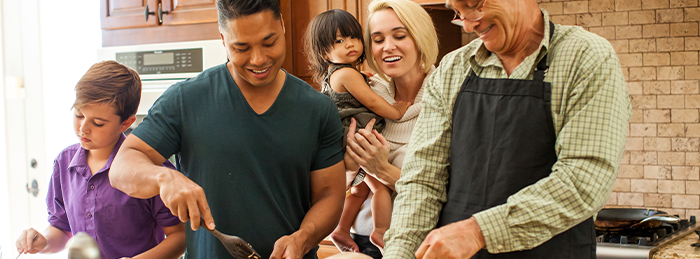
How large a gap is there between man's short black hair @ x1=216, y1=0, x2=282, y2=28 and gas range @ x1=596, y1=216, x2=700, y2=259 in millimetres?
1151

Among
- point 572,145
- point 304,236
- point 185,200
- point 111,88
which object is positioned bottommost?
point 304,236

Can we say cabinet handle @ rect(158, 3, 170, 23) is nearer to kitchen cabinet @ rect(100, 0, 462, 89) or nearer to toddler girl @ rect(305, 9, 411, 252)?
kitchen cabinet @ rect(100, 0, 462, 89)

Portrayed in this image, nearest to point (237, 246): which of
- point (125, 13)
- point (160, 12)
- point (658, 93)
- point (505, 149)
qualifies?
point (505, 149)

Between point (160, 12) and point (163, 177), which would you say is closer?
point (163, 177)

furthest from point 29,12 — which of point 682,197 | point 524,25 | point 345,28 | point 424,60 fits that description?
point 682,197

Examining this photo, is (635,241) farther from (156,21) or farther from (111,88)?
(156,21)

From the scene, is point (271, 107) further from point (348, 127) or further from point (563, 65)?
point (563, 65)

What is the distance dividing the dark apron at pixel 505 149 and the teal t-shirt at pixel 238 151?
0.39 metres

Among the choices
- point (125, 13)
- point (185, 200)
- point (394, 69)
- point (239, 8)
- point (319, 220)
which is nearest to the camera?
point (185, 200)

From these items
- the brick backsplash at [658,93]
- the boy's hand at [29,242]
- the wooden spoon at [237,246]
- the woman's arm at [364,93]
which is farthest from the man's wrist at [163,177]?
the brick backsplash at [658,93]

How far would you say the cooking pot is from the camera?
160 centimetres

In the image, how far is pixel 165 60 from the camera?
2.60 metres

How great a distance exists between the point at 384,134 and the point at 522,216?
0.72 meters

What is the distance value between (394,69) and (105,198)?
0.82 meters
